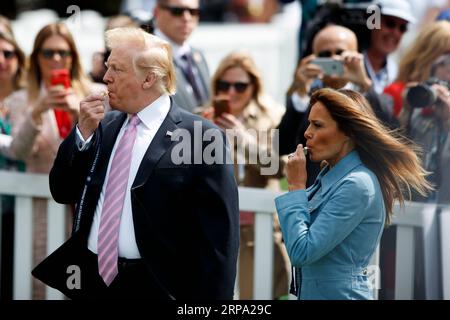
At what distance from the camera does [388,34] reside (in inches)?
278

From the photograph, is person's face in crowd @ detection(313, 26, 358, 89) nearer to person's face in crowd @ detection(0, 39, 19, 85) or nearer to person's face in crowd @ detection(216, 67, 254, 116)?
person's face in crowd @ detection(216, 67, 254, 116)

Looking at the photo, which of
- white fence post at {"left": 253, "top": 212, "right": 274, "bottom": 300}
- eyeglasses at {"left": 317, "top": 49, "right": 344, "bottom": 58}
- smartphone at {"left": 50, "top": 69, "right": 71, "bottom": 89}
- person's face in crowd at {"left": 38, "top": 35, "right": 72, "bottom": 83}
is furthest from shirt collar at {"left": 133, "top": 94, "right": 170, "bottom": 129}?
person's face in crowd at {"left": 38, "top": 35, "right": 72, "bottom": 83}

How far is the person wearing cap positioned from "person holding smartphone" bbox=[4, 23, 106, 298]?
6.00ft

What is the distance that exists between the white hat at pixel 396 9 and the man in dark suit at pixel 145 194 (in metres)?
2.66

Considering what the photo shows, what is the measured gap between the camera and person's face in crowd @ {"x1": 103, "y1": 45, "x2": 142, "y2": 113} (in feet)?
15.2

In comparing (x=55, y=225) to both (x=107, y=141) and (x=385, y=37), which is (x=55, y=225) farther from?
(x=385, y=37)

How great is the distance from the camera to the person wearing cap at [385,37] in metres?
6.98

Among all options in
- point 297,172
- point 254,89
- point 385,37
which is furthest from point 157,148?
point 385,37

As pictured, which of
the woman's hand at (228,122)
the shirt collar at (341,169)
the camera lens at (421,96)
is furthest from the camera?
the woman's hand at (228,122)

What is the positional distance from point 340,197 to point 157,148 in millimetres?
825

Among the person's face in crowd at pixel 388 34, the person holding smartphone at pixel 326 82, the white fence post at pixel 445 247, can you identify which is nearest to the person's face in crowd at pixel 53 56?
the person holding smartphone at pixel 326 82

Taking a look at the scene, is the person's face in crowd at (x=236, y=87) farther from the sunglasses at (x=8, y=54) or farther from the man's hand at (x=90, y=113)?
the man's hand at (x=90, y=113)
